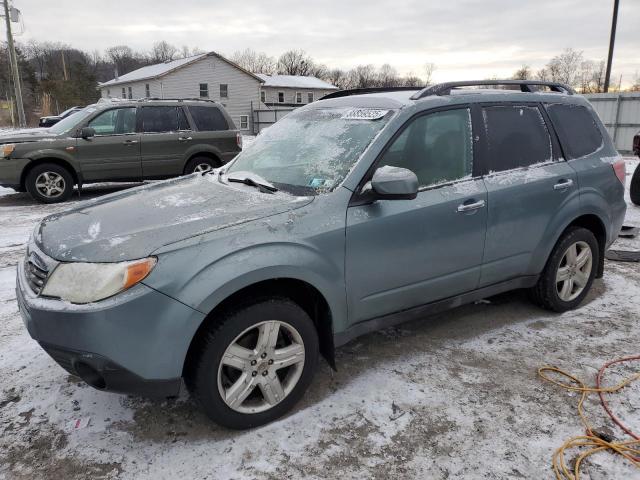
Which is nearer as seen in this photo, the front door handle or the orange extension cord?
the orange extension cord

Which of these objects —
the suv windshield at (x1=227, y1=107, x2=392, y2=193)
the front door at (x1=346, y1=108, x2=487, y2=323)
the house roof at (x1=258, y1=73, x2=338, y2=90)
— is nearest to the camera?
the front door at (x1=346, y1=108, x2=487, y2=323)

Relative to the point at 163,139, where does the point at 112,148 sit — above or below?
below

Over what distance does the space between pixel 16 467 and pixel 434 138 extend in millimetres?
3039

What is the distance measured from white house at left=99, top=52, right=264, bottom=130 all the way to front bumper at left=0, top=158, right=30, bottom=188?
101 feet

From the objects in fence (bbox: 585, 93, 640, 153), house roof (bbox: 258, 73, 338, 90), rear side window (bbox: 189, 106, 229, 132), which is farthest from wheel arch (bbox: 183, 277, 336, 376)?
house roof (bbox: 258, 73, 338, 90)

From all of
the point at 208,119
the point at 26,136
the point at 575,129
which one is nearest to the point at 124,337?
the point at 575,129

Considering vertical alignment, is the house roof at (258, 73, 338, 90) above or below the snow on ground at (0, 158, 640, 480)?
above

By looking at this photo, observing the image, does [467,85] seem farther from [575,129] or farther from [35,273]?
[35,273]

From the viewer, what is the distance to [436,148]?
3383 millimetres

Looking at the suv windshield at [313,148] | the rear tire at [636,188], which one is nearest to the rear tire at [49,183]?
the suv windshield at [313,148]

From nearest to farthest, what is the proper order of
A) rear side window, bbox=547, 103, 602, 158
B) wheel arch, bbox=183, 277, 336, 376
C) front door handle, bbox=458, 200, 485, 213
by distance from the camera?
wheel arch, bbox=183, 277, 336, 376 < front door handle, bbox=458, 200, 485, 213 < rear side window, bbox=547, 103, 602, 158

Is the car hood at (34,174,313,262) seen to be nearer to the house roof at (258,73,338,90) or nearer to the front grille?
the front grille

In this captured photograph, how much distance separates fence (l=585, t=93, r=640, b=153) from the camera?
1808 cm

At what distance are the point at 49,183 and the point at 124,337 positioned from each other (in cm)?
799
